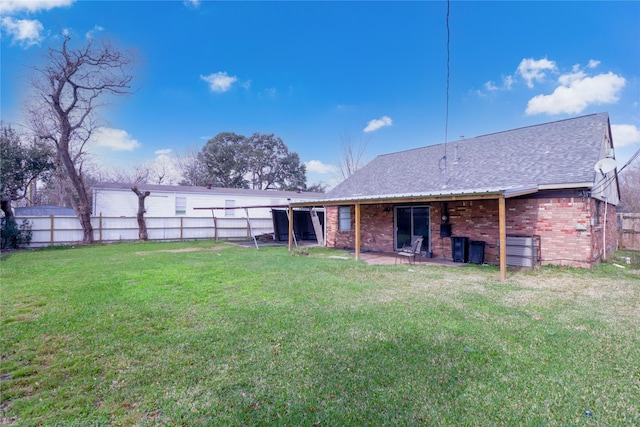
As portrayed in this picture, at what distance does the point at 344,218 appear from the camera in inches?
559

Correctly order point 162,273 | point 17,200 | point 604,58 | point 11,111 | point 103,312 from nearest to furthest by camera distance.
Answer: point 103,312 → point 162,273 → point 604,58 → point 11,111 → point 17,200

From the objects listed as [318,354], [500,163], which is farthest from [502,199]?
[318,354]

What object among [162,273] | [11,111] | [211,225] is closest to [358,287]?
[162,273]

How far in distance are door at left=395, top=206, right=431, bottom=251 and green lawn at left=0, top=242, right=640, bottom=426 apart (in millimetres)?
4833

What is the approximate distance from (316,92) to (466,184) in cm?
1113

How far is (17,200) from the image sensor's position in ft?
77.9

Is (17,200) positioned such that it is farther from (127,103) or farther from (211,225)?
(211,225)

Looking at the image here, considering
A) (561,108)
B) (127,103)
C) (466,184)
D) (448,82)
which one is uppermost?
(127,103)

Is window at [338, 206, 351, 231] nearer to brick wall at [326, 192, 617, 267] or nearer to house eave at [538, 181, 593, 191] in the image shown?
brick wall at [326, 192, 617, 267]

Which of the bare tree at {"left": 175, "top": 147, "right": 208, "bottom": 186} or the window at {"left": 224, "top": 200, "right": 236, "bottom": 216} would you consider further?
the bare tree at {"left": 175, "top": 147, "right": 208, "bottom": 186}

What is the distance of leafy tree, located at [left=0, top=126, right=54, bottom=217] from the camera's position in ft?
67.0

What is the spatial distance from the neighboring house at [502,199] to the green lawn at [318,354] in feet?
7.41

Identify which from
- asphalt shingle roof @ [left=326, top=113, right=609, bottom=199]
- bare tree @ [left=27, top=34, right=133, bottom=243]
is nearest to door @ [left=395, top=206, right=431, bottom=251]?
asphalt shingle roof @ [left=326, top=113, right=609, bottom=199]

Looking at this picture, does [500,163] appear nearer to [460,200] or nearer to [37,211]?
[460,200]
